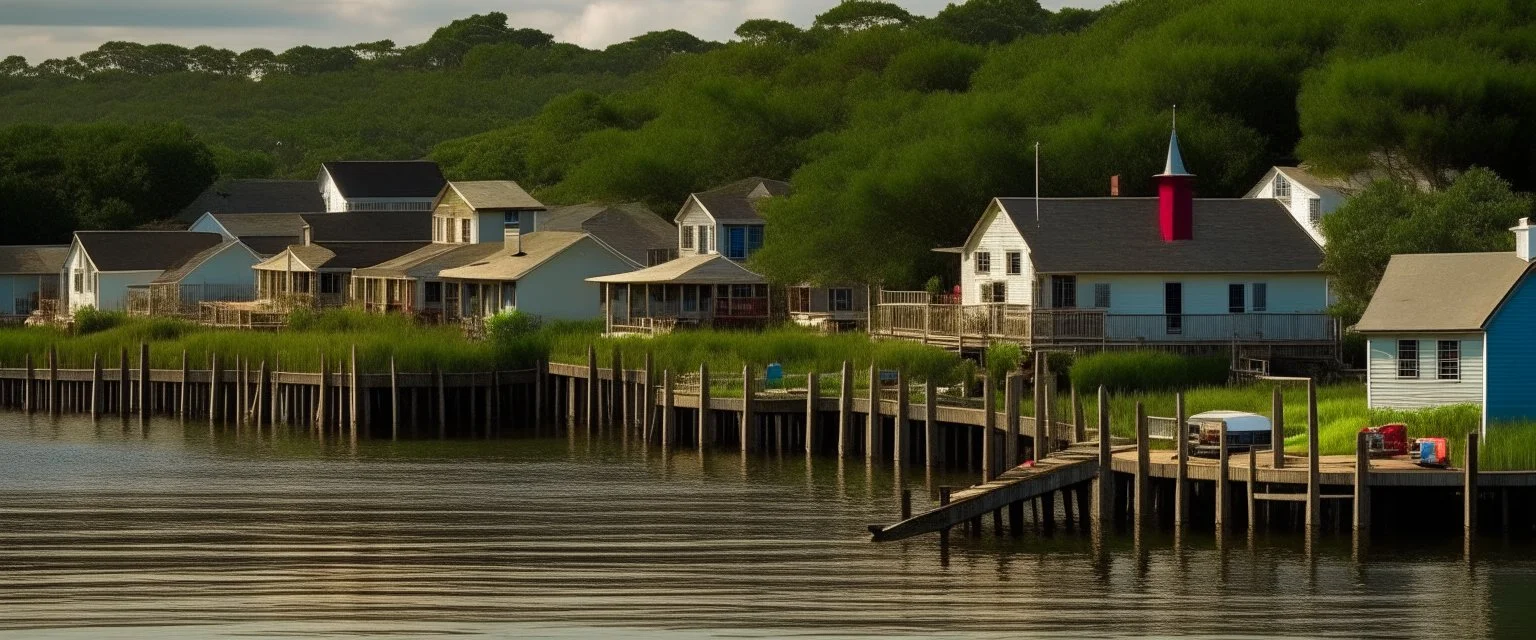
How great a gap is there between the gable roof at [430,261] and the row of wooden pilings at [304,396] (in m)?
13.6

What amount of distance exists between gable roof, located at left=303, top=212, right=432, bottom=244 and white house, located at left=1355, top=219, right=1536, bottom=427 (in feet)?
202

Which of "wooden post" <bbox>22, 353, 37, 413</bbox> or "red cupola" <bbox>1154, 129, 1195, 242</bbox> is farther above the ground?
"red cupola" <bbox>1154, 129, 1195, 242</bbox>

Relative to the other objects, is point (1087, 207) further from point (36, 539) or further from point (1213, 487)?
point (36, 539)

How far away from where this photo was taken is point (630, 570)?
4559 cm

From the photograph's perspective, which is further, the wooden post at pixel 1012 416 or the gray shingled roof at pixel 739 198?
the gray shingled roof at pixel 739 198

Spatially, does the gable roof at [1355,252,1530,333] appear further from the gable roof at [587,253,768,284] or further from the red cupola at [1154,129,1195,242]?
the gable roof at [587,253,768,284]

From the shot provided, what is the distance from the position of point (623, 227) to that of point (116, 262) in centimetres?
2150

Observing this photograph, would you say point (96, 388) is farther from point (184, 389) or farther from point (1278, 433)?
point (1278, 433)

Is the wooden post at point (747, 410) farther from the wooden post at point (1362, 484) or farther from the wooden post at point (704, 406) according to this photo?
the wooden post at point (1362, 484)

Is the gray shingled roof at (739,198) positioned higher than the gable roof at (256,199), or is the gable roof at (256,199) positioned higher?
the gable roof at (256,199)

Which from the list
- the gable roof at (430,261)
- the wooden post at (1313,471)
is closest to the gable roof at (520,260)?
the gable roof at (430,261)

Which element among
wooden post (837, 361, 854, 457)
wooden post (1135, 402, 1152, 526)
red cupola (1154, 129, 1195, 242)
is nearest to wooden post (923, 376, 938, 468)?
wooden post (837, 361, 854, 457)

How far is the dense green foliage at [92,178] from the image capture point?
12550cm

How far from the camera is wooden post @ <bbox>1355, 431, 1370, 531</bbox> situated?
4628cm
